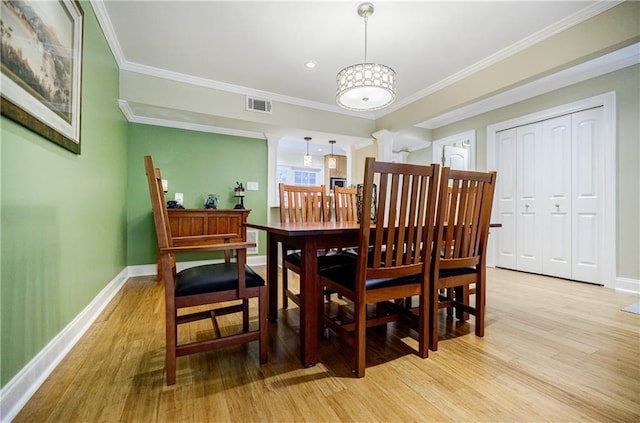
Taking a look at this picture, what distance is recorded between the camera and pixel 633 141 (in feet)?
9.18

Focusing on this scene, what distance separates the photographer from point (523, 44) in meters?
2.51

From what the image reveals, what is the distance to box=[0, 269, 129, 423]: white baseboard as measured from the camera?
1.07 m

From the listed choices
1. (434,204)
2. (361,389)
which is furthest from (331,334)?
(434,204)

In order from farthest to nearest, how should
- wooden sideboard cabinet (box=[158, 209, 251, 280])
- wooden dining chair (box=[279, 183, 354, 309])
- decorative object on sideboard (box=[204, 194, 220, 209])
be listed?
decorative object on sideboard (box=[204, 194, 220, 209]) → wooden sideboard cabinet (box=[158, 209, 251, 280]) → wooden dining chair (box=[279, 183, 354, 309])

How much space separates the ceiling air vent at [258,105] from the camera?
136 inches

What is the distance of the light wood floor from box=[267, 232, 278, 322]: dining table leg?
121 mm

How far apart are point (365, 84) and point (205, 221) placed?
8.26 ft

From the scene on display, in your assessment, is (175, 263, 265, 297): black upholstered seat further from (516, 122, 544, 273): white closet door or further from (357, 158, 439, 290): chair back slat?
(516, 122, 544, 273): white closet door

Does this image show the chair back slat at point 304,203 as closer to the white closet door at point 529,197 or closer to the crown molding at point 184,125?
the crown molding at point 184,125

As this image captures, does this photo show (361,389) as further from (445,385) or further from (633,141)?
(633,141)

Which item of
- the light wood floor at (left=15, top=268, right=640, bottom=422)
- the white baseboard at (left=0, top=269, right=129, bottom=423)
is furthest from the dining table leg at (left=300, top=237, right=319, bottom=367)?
the white baseboard at (left=0, top=269, right=129, bottom=423)

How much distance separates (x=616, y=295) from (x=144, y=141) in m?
5.63

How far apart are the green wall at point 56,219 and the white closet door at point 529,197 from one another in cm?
483

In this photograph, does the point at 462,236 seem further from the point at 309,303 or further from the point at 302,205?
the point at 302,205
